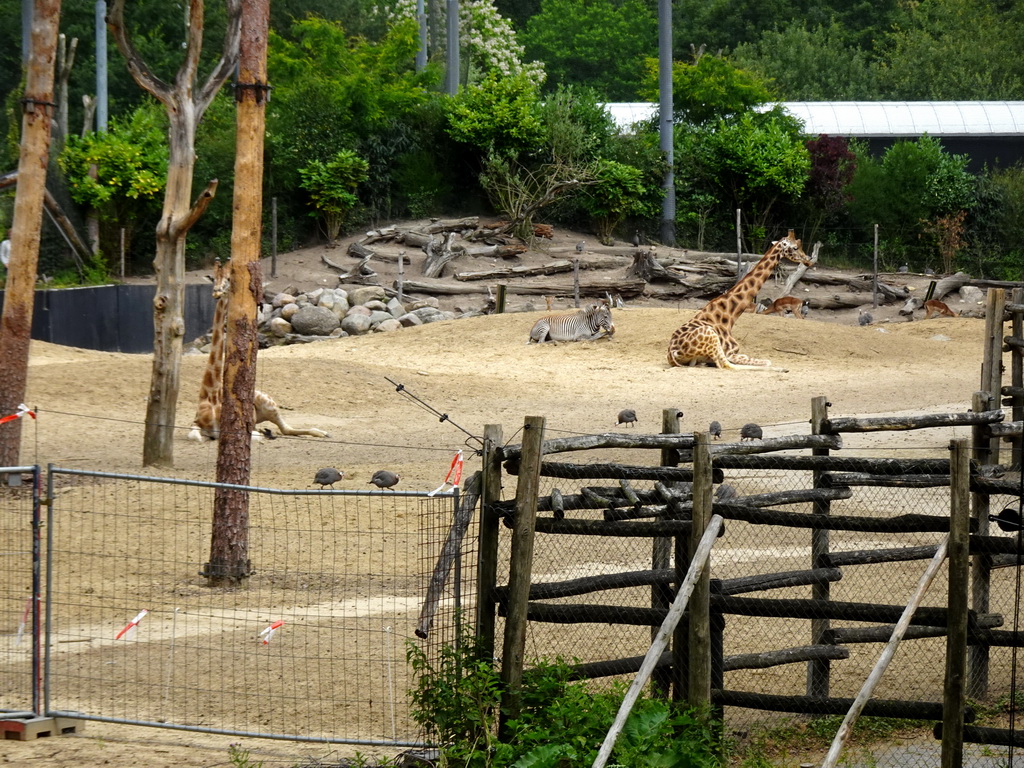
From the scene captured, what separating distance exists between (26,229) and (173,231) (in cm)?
158

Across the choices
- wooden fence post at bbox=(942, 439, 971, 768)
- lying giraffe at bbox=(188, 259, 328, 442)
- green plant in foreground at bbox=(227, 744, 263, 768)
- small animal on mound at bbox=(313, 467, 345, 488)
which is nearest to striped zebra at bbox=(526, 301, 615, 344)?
lying giraffe at bbox=(188, 259, 328, 442)

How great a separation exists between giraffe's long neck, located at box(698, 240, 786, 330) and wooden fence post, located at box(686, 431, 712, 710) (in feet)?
53.4

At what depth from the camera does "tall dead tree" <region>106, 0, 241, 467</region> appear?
41.9ft

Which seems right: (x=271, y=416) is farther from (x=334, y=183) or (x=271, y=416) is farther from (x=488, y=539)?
(x=334, y=183)

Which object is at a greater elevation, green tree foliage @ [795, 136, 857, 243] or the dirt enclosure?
green tree foliage @ [795, 136, 857, 243]

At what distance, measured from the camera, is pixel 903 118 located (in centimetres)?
4125

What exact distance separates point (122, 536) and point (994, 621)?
23.1 ft

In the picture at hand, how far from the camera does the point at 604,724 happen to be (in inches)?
206

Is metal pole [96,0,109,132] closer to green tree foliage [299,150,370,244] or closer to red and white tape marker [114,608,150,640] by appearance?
green tree foliage [299,150,370,244]

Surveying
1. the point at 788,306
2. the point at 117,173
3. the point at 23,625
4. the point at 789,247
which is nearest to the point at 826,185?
the point at 788,306

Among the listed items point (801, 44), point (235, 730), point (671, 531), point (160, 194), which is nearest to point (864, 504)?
point (671, 531)

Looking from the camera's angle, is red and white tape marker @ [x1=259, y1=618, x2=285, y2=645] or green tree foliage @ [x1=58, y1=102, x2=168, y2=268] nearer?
red and white tape marker @ [x1=259, y1=618, x2=285, y2=645]

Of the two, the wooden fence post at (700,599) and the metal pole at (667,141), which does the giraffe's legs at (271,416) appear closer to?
the wooden fence post at (700,599)

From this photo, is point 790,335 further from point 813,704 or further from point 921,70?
point 921,70
